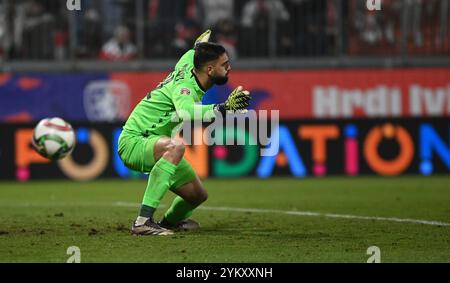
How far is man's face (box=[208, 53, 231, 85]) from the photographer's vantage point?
9844mm

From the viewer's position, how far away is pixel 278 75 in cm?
2000

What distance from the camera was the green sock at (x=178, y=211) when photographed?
10.3 m

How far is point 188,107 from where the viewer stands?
9312mm

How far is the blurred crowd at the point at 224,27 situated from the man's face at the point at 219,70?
1050cm

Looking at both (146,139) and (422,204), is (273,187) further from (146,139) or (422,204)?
(146,139)

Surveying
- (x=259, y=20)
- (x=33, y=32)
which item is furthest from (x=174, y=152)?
(x=33, y=32)

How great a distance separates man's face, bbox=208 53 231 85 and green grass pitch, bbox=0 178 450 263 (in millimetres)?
1620

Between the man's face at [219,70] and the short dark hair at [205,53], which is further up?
the short dark hair at [205,53]

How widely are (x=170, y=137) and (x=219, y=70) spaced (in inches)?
34.9

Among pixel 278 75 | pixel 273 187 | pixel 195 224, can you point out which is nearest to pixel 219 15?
pixel 278 75

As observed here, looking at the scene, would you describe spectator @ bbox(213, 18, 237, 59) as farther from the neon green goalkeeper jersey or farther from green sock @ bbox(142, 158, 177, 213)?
green sock @ bbox(142, 158, 177, 213)

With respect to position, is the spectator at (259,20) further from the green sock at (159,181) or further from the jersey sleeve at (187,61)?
the green sock at (159,181)

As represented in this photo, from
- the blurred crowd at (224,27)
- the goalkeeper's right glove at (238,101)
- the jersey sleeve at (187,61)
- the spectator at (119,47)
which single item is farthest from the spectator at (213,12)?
the goalkeeper's right glove at (238,101)
